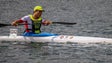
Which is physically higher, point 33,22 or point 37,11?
point 37,11

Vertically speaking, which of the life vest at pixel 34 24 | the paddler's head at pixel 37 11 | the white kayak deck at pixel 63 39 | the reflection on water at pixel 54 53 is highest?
the paddler's head at pixel 37 11

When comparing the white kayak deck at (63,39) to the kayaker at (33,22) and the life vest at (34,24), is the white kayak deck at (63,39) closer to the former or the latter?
the kayaker at (33,22)

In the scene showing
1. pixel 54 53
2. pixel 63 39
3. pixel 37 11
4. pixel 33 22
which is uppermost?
pixel 37 11

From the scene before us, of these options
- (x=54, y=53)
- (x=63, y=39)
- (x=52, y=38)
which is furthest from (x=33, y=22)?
(x=54, y=53)

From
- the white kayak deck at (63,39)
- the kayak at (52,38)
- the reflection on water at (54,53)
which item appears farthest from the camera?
the kayak at (52,38)

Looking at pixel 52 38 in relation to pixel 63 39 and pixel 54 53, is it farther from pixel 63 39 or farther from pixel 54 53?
pixel 54 53

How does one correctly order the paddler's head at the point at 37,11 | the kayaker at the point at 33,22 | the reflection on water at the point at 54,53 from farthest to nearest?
the kayaker at the point at 33,22 < the paddler's head at the point at 37,11 < the reflection on water at the point at 54,53

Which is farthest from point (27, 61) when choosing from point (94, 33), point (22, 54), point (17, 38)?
point (94, 33)

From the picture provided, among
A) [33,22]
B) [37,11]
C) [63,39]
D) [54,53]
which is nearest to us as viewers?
[54,53]

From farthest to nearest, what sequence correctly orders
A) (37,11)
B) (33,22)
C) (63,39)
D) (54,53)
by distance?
(33,22), (37,11), (63,39), (54,53)

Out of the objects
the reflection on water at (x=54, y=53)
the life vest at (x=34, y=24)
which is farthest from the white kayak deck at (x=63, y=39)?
the life vest at (x=34, y=24)

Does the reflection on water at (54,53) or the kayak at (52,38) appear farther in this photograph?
the kayak at (52,38)

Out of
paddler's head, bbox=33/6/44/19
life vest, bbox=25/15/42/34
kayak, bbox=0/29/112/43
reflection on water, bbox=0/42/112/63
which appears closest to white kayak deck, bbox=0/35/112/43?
kayak, bbox=0/29/112/43

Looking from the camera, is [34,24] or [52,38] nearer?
[52,38]
